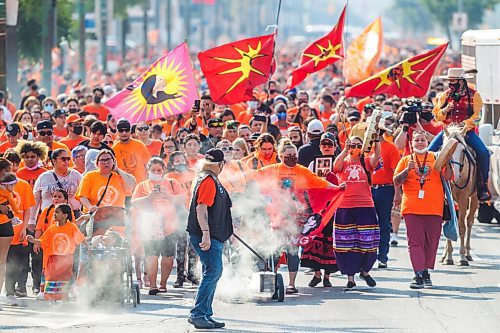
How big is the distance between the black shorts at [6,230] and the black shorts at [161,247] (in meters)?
1.61

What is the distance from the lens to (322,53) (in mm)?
22797

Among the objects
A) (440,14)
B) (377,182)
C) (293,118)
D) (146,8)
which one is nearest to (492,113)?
(293,118)

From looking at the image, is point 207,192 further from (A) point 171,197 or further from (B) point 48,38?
(B) point 48,38

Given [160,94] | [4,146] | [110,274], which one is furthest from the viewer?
[160,94]

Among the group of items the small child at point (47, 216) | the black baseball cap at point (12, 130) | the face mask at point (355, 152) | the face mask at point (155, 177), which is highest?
the black baseball cap at point (12, 130)

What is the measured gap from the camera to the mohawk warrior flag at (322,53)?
22.5 meters

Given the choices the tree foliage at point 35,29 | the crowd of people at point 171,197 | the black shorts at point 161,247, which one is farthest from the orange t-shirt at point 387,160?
the tree foliage at point 35,29

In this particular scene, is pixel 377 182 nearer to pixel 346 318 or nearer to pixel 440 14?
pixel 346 318

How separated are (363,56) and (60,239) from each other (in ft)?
52.3

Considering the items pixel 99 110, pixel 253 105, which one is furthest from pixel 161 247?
pixel 253 105

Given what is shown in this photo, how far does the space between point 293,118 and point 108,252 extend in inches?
391

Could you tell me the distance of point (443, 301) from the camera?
1555 centimetres

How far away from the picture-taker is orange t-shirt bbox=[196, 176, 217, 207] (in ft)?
45.9

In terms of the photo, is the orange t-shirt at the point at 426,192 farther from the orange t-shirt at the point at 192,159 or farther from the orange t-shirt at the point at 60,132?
the orange t-shirt at the point at 60,132
